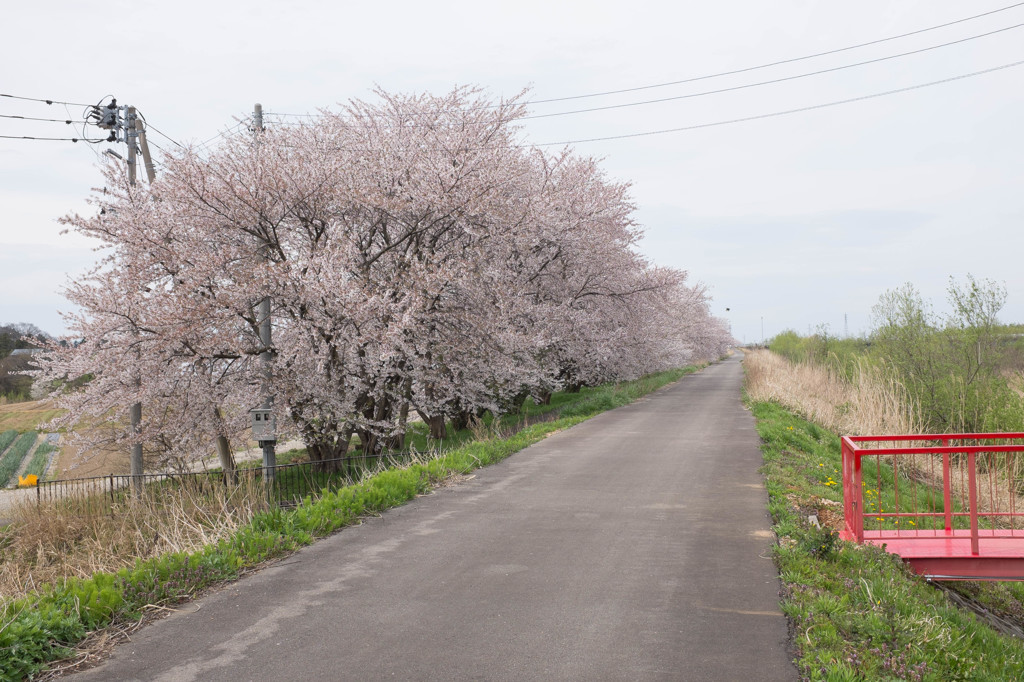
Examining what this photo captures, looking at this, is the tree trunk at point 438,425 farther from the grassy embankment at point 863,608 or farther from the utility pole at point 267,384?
the grassy embankment at point 863,608

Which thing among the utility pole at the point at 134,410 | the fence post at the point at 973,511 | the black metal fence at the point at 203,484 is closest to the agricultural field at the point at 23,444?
the utility pole at the point at 134,410

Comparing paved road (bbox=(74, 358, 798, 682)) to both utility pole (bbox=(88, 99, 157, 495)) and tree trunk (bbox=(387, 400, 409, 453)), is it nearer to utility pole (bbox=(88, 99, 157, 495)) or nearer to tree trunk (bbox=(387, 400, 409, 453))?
tree trunk (bbox=(387, 400, 409, 453))

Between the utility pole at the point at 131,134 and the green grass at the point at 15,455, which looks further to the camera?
the green grass at the point at 15,455

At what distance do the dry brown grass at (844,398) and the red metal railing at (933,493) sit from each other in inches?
23.9

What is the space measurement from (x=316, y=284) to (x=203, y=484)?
171 inches

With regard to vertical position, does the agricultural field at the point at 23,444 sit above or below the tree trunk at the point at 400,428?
below

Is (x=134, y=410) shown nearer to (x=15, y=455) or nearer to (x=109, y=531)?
(x=109, y=531)

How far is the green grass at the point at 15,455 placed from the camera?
30922mm

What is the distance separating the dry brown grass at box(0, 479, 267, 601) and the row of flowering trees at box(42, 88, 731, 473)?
276cm

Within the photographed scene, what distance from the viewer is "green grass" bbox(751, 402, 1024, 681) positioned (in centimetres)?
435

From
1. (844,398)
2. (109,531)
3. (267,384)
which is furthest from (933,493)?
(844,398)

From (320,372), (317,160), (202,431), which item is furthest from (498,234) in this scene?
(202,431)


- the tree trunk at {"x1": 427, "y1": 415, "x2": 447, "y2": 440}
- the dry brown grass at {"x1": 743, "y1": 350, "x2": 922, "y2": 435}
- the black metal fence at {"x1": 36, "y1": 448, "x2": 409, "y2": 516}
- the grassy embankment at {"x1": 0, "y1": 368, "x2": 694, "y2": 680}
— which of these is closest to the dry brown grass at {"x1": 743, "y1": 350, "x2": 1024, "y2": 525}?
the dry brown grass at {"x1": 743, "y1": 350, "x2": 922, "y2": 435}

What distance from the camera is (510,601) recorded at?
5496mm
